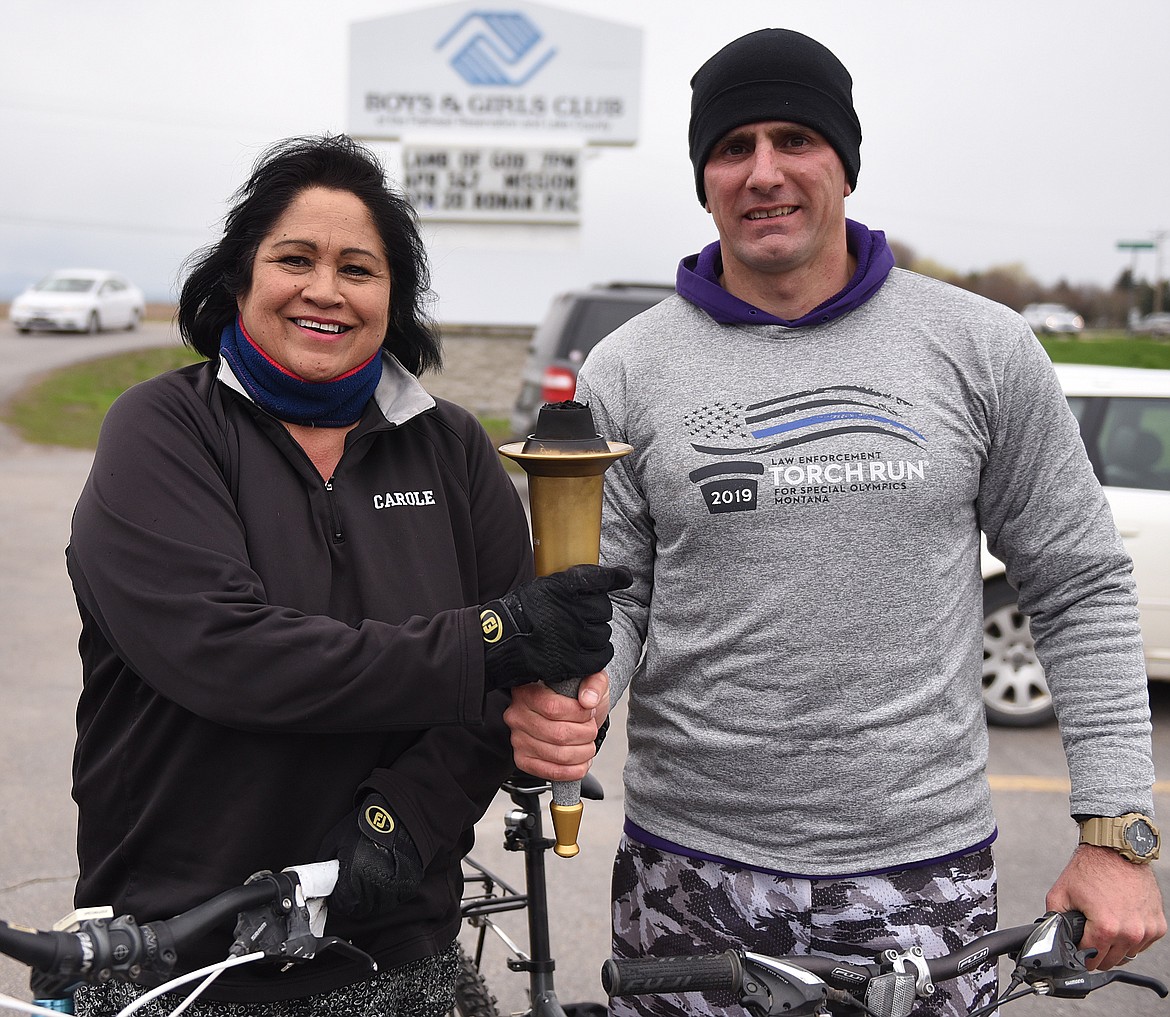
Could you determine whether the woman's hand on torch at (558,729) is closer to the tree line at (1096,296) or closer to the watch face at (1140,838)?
the watch face at (1140,838)

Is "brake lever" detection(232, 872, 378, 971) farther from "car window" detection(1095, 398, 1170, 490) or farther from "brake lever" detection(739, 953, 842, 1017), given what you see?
"car window" detection(1095, 398, 1170, 490)

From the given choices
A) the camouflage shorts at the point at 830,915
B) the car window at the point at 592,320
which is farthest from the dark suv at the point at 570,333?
the camouflage shorts at the point at 830,915

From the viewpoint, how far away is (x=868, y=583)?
2.23 m

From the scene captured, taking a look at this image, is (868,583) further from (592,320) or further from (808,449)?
(592,320)

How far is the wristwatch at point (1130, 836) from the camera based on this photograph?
6.86 ft

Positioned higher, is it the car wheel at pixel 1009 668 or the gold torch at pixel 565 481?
the gold torch at pixel 565 481

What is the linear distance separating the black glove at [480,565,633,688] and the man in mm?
345

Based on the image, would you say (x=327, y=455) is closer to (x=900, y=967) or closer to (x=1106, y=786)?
(x=900, y=967)

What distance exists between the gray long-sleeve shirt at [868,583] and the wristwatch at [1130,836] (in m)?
0.04

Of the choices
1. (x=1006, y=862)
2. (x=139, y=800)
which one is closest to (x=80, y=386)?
(x=1006, y=862)

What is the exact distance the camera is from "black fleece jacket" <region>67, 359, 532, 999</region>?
69.3 inches

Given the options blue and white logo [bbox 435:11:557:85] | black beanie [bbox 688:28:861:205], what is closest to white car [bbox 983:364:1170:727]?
black beanie [bbox 688:28:861:205]

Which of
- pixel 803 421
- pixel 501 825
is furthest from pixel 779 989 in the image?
pixel 501 825

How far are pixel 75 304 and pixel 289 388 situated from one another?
3122cm
